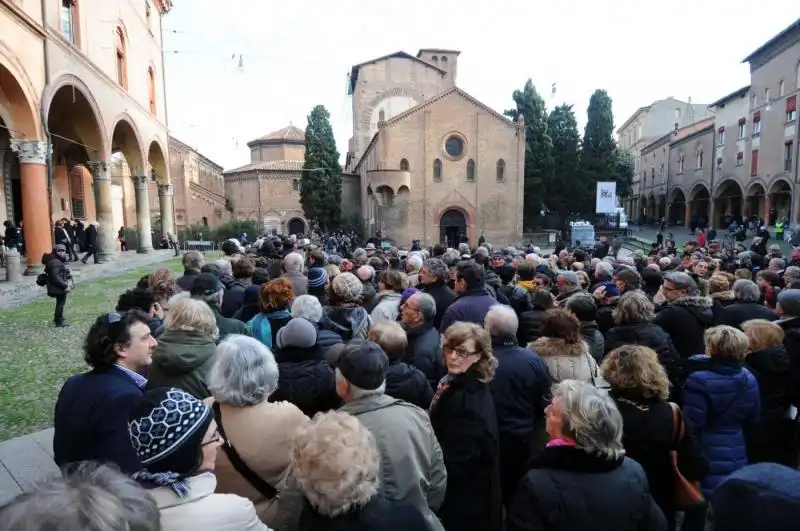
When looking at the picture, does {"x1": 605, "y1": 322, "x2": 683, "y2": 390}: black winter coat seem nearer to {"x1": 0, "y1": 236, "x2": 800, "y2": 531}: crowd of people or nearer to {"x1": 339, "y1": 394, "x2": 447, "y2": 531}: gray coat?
{"x1": 0, "y1": 236, "x2": 800, "y2": 531}: crowd of people

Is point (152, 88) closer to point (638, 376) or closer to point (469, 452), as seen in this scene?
point (469, 452)

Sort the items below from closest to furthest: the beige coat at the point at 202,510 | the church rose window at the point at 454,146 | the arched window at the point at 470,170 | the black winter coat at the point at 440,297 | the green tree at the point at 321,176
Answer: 1. the beige coat at the point at 202,510
2. the black winter coat at the point at 440,297
3. the church rose window at the point at 454,146
4. the arched window at the point at 470,170
5. the green tree at the point at 321,176

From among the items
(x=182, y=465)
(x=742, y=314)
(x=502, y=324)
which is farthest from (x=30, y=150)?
(x=742, y=314)

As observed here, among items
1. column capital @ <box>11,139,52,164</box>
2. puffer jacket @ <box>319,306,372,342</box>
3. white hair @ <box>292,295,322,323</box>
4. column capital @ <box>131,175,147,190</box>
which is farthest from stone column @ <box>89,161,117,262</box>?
white hair @ <box>292,295,322,323</box>

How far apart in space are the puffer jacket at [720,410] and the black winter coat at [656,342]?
64cm

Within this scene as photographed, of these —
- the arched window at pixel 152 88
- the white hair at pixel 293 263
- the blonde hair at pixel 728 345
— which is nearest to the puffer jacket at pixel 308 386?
the blonde hair at pixel 728 345

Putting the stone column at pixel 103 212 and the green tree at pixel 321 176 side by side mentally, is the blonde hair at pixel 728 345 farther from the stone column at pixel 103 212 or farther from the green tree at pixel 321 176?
the green tree at pixel 321 176

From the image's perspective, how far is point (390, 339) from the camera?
3.10 m

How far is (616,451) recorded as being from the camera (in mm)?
1983

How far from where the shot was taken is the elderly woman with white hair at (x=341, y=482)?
1.65 meters

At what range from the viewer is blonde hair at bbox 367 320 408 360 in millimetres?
3092

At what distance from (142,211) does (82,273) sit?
7.78 m

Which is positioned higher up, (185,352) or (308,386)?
(185,352)

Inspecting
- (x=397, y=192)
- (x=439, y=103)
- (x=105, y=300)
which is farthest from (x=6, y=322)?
(x=439, y=103)
